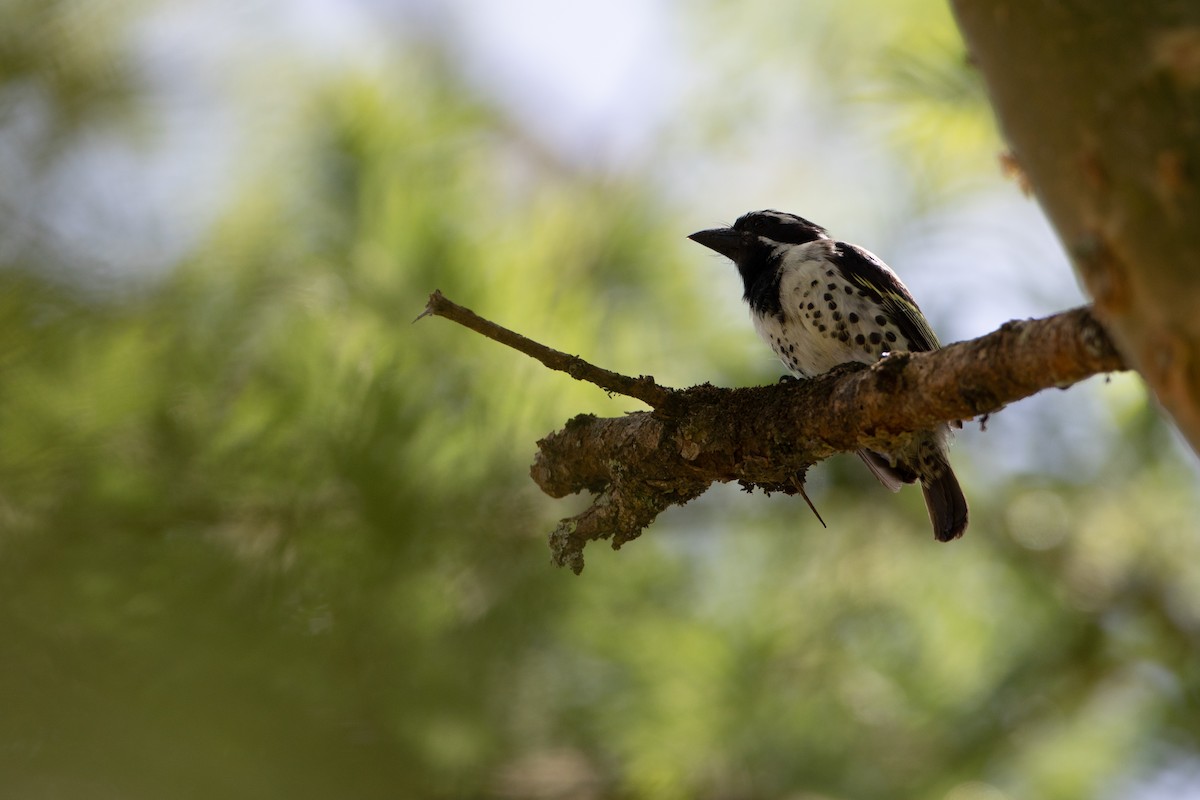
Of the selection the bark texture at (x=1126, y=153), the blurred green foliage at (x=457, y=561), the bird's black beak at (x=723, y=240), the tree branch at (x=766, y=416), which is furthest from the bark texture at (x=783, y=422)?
the bird's black beak at (x=723, y=240)

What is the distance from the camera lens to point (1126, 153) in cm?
100

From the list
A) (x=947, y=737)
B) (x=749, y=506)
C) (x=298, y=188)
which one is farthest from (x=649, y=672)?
(x=298, y=188)

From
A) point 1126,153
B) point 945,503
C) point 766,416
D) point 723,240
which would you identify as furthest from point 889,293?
point 1126,153

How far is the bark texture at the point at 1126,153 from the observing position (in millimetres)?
979

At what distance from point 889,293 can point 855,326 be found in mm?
167

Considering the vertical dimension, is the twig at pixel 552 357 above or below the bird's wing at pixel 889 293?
below

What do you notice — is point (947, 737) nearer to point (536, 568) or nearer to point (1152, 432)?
point (1152, 432)

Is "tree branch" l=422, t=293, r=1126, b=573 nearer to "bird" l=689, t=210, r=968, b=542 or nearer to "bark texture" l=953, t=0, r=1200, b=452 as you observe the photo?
"bark texture" l=953, t=0, r=1200, b=452

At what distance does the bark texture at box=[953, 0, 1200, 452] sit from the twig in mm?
933

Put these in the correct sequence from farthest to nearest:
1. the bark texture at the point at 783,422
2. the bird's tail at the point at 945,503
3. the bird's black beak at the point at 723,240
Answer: the bird's black beak at the point at 723,240
the bird's tail at the point at 945,503
the bark texture at the point at 783,422

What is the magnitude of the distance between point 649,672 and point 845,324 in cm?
111

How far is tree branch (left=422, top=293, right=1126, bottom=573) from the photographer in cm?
153

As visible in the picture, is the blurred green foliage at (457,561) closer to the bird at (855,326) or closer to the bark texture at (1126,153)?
the bird at (855,326)

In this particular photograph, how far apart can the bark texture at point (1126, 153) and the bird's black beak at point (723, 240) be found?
7.97ft
